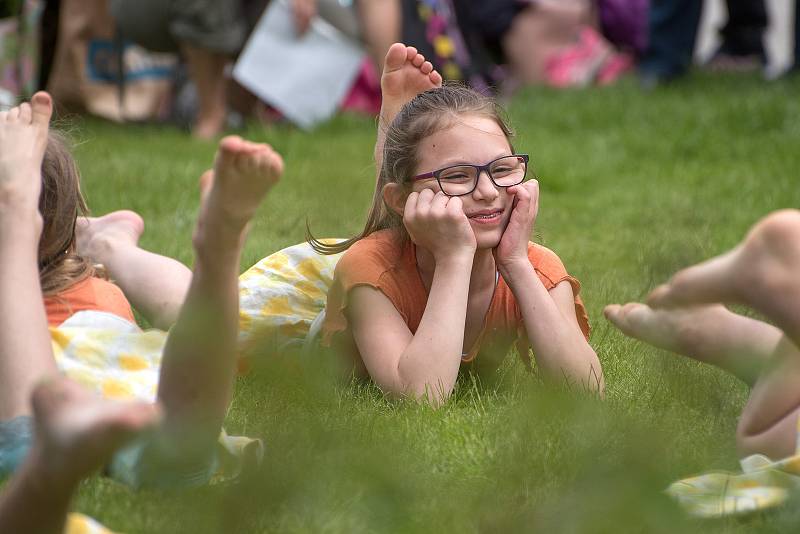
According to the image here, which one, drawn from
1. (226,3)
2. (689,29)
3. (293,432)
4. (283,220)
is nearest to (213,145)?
(226,3)

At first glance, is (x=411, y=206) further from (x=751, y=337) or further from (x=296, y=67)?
(x=296, y=67)

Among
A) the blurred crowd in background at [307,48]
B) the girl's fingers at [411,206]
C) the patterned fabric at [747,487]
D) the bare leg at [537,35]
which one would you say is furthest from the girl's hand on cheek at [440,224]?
the bare leg at [537,35]

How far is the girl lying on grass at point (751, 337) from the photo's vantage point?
1.61 meters

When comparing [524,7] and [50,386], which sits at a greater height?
[50,386]

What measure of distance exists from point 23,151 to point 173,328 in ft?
1.91

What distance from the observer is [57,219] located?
239 centimetres

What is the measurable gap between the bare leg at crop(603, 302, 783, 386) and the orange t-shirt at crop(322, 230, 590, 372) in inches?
25.7

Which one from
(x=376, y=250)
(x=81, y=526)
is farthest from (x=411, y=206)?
(x=81, y=526)

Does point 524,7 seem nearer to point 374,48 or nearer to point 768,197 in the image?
point 374,48

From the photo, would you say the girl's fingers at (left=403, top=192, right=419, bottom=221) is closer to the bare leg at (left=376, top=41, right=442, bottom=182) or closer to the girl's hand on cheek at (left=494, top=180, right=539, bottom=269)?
the girl's hand on cheek at (left=494, top=180, right=539, bottom=269)

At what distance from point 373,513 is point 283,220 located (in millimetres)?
2425

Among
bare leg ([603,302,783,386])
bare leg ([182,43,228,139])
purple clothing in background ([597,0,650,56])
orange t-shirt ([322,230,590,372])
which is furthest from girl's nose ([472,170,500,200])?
purple clothing in background ([597,0,650,56])

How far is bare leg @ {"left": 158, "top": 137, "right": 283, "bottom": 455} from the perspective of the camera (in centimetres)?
166

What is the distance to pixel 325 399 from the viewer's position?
118 centimetres
